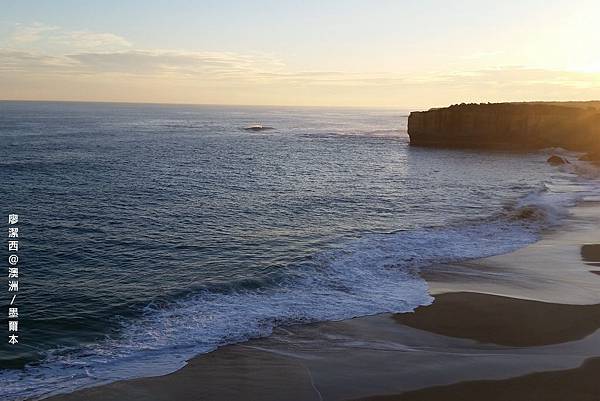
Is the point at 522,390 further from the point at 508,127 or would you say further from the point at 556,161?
the point at 508,127

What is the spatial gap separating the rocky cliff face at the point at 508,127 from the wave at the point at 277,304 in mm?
69736

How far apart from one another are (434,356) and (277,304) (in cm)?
678

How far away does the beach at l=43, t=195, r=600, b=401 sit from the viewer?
13836mm

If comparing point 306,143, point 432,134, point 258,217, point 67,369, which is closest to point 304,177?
point 258,217

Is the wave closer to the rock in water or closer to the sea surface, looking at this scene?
the sea surface

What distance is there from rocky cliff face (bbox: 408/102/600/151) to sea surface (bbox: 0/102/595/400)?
39.3 m

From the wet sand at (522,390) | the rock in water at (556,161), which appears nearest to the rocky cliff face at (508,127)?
the rock in water at (556,161)

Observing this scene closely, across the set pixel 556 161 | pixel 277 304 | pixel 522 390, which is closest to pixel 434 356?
pixel 522 390

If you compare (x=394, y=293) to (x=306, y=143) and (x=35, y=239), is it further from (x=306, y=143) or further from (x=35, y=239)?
(x=306, y=143)

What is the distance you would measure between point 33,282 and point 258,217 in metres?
15.6

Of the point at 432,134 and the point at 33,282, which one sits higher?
the point at 432,134

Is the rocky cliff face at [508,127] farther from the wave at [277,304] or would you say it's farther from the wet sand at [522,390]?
the wet sand at [522,390]

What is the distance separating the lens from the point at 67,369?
1531 centimetres

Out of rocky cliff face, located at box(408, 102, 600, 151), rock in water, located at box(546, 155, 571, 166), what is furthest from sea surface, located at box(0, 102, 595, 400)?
rocky cliff face, located at box(408, 102, 600, 151)
